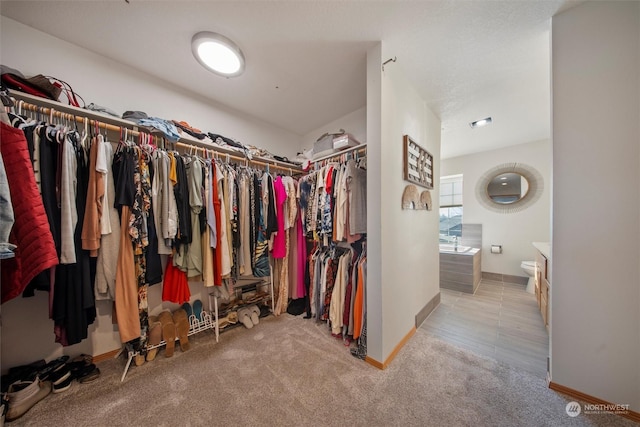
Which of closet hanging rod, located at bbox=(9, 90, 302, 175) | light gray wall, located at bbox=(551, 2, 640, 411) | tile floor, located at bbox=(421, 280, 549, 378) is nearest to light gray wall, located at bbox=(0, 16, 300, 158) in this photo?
closet hanging rod, located at bbox=(9, 90, 302, 175)

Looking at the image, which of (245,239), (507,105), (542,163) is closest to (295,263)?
(245,239)

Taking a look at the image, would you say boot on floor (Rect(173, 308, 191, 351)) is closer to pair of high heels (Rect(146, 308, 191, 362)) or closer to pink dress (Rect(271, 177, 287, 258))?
pair of high heels (Rect(146, 308, 191, 362))

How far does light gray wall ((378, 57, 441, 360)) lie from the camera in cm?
150

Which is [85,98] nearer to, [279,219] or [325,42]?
[279,219]

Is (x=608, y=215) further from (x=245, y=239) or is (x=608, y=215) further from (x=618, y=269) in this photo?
(x=245, y=239)

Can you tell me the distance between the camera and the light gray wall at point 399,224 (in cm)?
150

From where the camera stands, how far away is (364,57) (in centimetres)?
161

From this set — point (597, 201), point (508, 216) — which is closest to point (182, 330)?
point (597, 201)

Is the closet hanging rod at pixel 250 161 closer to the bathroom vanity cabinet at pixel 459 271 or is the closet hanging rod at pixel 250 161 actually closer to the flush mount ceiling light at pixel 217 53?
the flush mount ceiling light at pixel 217 53

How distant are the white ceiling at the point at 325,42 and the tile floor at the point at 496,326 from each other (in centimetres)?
248

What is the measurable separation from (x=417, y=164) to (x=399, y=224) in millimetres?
720

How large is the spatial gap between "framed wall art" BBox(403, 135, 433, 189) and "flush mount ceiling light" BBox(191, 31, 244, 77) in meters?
1.59

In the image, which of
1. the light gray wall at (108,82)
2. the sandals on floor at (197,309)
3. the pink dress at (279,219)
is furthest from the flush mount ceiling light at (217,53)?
the sandals on floor at (197,309)

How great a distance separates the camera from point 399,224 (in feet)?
5.55
